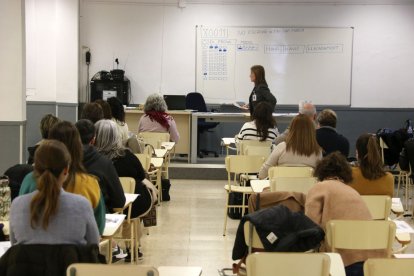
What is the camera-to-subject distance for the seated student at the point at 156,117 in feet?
27.7

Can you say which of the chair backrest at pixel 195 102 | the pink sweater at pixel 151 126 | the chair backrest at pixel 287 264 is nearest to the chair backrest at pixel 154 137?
the pink sweater at pixel 151 126

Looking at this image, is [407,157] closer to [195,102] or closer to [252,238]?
[195,102]

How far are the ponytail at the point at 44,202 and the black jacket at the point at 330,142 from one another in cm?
421

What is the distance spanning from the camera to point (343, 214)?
3.80m

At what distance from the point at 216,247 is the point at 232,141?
3057 millimetres

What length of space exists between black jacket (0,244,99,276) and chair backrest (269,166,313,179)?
2.99 meters

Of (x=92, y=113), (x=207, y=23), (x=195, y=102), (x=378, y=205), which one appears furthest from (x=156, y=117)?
(x=378, y=205)

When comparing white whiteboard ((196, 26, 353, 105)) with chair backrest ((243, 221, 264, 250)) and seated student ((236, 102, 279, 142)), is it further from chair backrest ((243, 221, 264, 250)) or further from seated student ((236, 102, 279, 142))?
chair backrest ((243, 221, 264, 250))

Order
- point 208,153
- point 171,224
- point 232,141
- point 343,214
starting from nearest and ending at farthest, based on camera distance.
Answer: point 343,214 → point 171,224 → point 232,141 → point 208,153

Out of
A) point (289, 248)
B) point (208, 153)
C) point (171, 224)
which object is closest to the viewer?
point (289, 248)

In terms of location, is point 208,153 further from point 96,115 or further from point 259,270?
point 259,270

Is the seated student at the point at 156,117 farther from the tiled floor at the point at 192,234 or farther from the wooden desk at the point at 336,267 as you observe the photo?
the wooden desk at the point at 336,267

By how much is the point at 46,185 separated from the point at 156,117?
18.8ft

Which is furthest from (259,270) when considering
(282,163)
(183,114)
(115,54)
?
(115,54)
